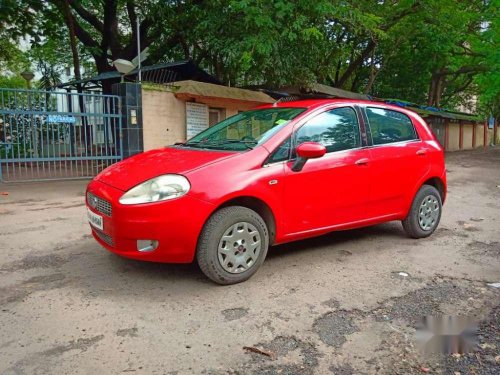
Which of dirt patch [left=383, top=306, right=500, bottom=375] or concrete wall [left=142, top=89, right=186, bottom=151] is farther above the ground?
concrete wall [left=142, top=89, right=186, bottom=151]

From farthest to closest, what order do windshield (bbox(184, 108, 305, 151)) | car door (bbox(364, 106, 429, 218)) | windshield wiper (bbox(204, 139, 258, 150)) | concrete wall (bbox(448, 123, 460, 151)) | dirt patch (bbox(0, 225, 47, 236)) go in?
concrete wall (bbox(448, 123, 460, 151)), dirt patch (bbox(0, 225, 47, 236)), car door (bbox(364, 106, 429, 218)), windshield (bbox(184, 108, 305, 151)), windshield wiper (bbox(204, 139, 258, 150))

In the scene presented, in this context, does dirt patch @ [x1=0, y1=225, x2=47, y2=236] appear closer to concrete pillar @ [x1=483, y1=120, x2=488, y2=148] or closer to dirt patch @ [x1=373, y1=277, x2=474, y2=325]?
dirt patch @ [x1=373, y1=277, x2=474, y2=325]

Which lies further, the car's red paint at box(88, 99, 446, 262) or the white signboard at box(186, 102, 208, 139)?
the white signboard at box(186, 102, 208, 139)

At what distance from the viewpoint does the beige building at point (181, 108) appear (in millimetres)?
10688

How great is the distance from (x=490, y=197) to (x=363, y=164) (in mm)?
5806

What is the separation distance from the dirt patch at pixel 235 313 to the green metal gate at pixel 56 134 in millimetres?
7282

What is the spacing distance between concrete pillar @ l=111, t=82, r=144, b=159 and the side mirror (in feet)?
22.8

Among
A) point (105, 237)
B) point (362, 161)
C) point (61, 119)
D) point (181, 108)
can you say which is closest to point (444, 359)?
point (362, 161)

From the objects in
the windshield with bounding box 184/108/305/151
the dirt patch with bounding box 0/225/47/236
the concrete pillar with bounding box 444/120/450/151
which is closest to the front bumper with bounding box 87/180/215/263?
the windshield with bounding box 184/108/305/151

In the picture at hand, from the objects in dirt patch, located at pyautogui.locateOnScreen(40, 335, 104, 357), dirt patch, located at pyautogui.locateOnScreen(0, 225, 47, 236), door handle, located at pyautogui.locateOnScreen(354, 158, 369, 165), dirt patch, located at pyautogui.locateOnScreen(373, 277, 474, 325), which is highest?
door handle, located at pyautogui.locateOnScreen(354, 158, 369, 165)

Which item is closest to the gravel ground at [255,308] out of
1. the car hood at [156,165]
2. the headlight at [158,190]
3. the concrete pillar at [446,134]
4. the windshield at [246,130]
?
the headlight at [158,190]

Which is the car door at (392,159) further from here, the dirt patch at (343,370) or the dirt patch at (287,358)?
the dirt patch at (343,370)

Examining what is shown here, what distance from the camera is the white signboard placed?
11.6 meters

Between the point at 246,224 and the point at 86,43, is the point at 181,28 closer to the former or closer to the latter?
the point at 86,43
